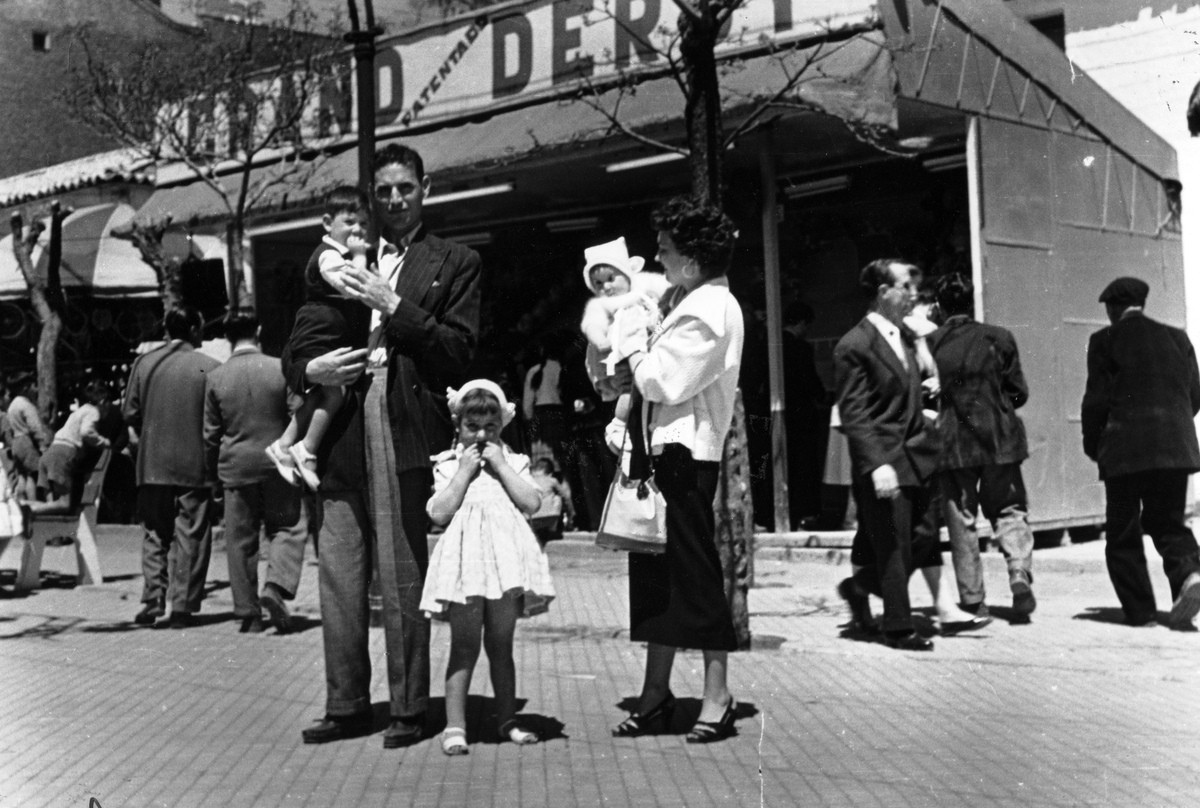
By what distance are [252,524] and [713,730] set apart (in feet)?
15.5

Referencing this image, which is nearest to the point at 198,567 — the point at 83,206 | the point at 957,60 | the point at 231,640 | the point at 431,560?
the point at 231,640

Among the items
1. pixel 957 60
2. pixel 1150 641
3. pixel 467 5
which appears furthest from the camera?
pixel 467 5

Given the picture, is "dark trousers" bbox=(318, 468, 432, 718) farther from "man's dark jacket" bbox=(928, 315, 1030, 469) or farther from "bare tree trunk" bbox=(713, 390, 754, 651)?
"man's dark jacket" bbox=(928, 315, 1030, 469)

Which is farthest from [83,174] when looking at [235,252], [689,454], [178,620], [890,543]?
[689,454]

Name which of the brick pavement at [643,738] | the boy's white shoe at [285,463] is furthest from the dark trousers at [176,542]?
the boy's white shoe at [285,463]

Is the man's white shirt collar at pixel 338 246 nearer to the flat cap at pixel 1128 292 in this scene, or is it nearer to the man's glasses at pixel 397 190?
the man's glasses at pixel 397 190

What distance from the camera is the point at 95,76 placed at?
53.3 feet

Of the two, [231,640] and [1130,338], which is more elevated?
[1130,338]

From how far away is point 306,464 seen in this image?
19.5 feet

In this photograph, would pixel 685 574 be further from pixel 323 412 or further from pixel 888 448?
pixel 888 448

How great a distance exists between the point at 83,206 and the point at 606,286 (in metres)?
15.0

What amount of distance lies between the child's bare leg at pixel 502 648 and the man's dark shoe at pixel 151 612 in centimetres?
481

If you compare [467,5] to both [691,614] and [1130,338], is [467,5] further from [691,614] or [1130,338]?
[691,614]

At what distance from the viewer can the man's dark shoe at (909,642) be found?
8.02 metres
